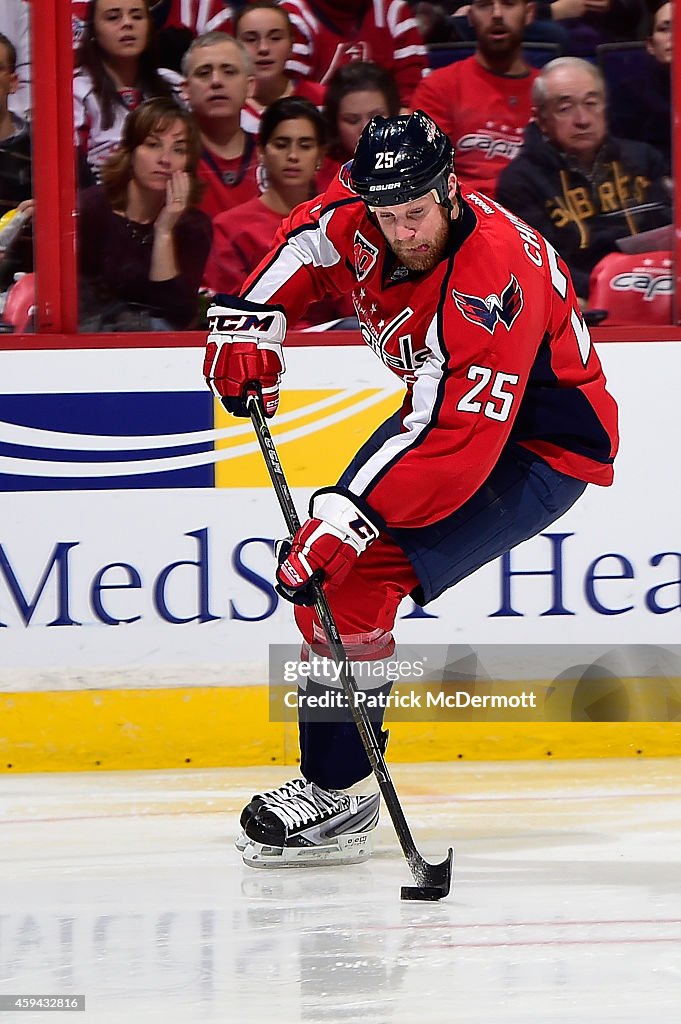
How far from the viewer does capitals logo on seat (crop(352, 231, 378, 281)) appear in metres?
2.71

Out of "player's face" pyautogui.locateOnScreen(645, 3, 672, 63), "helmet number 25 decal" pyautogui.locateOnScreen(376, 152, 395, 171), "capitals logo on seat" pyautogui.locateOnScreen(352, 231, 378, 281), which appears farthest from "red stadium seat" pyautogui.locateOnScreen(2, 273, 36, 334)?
"player's face" pyautogui.locateOnScreen(645, 3, 672, 63)

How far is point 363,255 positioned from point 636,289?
50.0 inches

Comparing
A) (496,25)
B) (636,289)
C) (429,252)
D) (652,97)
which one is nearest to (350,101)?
(496,25)

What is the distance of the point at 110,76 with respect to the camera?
3.77 meters

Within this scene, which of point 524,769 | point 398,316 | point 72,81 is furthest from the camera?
point 72,81

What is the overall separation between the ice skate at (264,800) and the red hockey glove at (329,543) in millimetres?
517

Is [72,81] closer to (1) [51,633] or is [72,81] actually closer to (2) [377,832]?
(1) [51,633]

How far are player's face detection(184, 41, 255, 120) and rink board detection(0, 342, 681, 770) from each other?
0.72 meters

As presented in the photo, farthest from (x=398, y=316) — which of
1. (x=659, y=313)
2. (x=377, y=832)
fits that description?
(x=659, y=313)

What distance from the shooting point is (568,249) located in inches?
151

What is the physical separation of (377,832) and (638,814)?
21.9 inches

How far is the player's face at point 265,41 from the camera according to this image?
384 centimetres

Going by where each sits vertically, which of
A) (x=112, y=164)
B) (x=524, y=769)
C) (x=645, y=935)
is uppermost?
(x=112, y=164)

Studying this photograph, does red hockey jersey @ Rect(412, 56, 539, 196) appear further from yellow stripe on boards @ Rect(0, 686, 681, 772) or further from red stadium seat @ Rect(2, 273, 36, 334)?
yellow stripe on boards @ Rect(0, 686, 681, 772)
